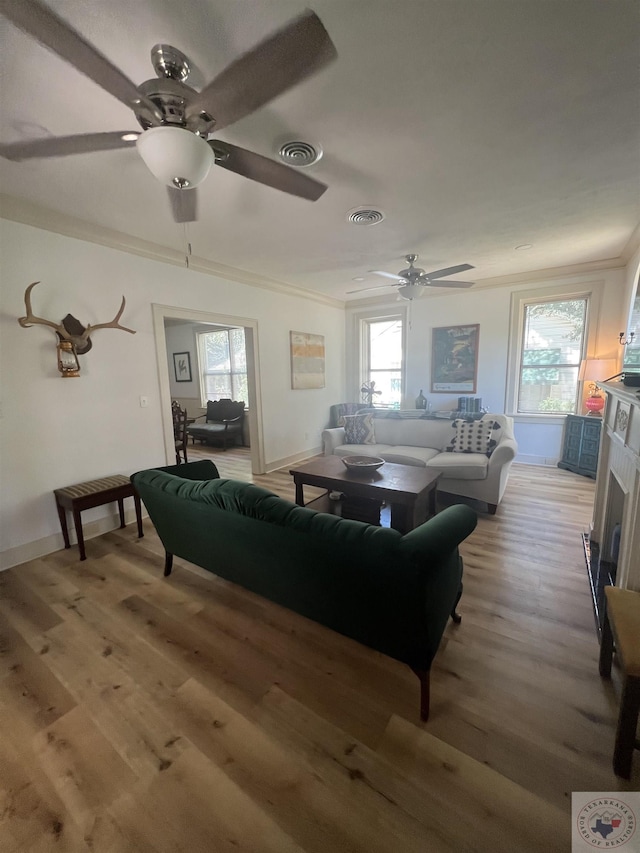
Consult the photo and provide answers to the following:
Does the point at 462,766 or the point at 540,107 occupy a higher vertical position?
the point at 540,107

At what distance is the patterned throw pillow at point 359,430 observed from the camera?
4.41 meters

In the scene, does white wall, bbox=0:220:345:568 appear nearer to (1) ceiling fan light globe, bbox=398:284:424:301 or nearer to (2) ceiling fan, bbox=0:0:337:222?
(2) ceiling fan, bbox=0:0:337:222

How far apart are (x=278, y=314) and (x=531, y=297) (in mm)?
3605

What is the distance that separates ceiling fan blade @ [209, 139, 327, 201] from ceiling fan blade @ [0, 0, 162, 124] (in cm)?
31

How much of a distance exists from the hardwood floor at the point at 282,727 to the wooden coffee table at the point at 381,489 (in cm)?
66

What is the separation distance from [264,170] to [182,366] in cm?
651

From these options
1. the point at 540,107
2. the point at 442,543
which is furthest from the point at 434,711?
the point at 540,107

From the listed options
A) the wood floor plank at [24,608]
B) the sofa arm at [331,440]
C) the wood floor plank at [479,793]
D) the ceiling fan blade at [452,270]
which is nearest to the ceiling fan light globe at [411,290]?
the ceiling fan blade at [452,270]

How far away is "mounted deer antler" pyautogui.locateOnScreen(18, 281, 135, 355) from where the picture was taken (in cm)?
250

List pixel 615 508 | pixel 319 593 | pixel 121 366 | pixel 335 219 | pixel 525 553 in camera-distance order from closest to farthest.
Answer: pixel 319 593
pixel 615 508
pixel 525 553
pixel 335 219
pixel 121 366

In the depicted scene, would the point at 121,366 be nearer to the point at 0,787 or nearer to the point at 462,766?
the point at 0,787

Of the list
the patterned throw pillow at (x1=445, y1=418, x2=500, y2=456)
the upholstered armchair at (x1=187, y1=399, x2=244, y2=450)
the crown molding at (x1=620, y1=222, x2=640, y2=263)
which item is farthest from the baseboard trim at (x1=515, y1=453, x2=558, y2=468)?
the upholstered armchair at (x1=187, y1=399, x2=244, y2=450)

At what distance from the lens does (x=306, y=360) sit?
5438mm

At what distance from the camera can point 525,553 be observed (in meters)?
2.62
